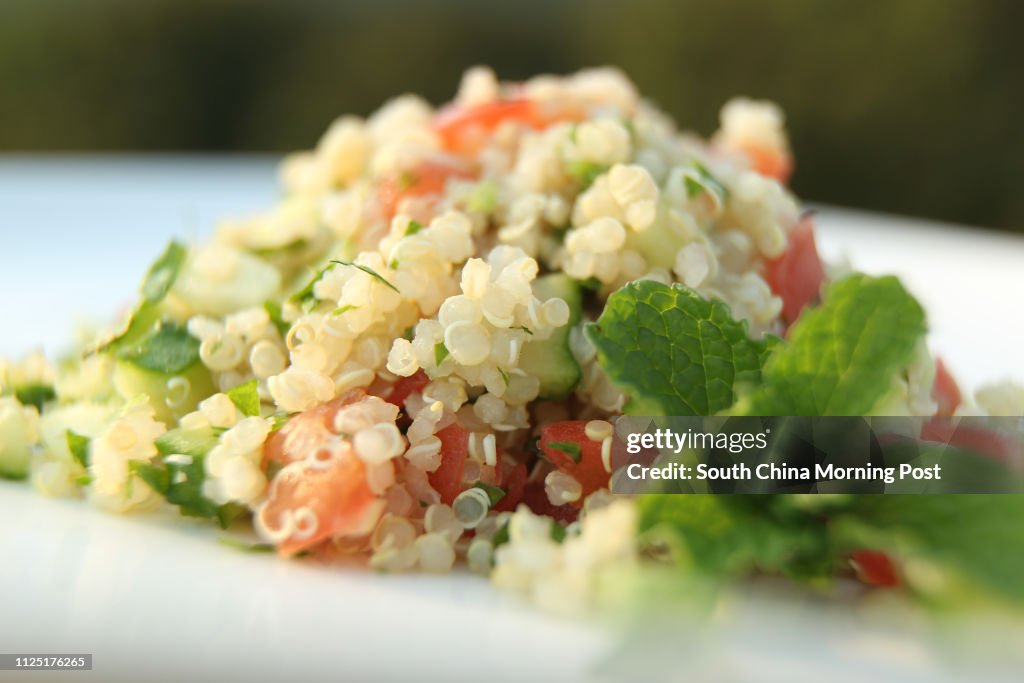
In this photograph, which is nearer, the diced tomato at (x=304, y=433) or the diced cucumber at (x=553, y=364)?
the diced tomato at (x=304, y=433)

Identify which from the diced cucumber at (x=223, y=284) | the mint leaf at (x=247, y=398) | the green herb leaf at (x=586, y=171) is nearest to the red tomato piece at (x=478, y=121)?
the green herb leaf at (x=586, y=171)

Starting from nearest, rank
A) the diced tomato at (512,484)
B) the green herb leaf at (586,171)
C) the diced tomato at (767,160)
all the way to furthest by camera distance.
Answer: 1. the diced tomato at (512,484)
2. the green herb leaf at (586,171)
3. the diced tomato at (767,160)

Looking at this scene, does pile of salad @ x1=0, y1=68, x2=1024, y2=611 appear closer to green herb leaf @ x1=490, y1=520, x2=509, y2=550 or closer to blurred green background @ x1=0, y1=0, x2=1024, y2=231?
green herb leaf @ x1=490, y1=520, x2=509, y2=550

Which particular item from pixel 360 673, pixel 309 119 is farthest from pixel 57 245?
pixel 309 119

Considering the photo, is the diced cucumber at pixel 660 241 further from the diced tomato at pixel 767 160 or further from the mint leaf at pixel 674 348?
the diced tomato at pixel 767 160

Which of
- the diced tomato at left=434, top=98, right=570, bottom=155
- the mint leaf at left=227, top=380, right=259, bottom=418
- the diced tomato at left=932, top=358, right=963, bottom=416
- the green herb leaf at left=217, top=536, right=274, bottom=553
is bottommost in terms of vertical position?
the green herb leaf at left=217, top=536, right=274, bottom=553

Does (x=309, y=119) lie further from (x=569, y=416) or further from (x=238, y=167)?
(x=569, y=416)

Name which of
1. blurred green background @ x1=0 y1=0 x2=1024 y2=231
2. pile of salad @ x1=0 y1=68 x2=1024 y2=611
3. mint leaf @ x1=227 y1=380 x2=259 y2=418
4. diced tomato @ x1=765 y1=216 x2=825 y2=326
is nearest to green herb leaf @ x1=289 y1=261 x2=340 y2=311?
pile of salad @ x1=0 y1=68 x2=1024 y2=611
